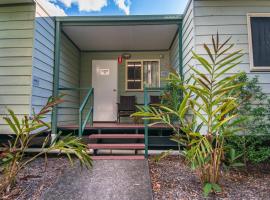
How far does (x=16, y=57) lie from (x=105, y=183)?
266 cm

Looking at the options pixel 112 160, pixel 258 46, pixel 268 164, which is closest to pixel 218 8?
pixel 258 46

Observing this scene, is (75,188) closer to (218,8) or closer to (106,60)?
(218,8)

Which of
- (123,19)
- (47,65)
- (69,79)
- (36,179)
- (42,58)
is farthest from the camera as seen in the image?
(69,79)

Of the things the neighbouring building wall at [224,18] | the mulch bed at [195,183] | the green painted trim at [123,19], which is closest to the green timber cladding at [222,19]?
the neighbouring building wall at [224,18]

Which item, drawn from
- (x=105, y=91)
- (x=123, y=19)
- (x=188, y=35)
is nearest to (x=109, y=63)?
(x=105, y=91)

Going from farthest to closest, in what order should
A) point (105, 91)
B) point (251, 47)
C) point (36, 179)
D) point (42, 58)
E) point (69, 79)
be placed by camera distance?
point (105, 91) → point (69, 79) → point (42, 58) → point (251, 47) → point (36, 179)

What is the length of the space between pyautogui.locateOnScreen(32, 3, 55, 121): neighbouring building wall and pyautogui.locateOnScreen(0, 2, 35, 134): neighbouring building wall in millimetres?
88

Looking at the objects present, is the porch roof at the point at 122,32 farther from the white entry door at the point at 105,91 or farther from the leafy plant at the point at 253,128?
the leafy plant at the point at 253,128

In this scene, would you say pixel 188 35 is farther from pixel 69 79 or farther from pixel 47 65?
pixel 69 79

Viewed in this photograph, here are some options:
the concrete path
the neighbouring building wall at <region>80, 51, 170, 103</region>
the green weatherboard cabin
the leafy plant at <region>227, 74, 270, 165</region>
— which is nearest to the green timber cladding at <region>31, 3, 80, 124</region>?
the green weatherboard cabin

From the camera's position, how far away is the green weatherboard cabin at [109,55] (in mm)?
3533

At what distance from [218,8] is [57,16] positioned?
3.20 m

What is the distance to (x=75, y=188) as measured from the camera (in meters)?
2.43

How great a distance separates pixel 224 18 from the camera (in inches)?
142
